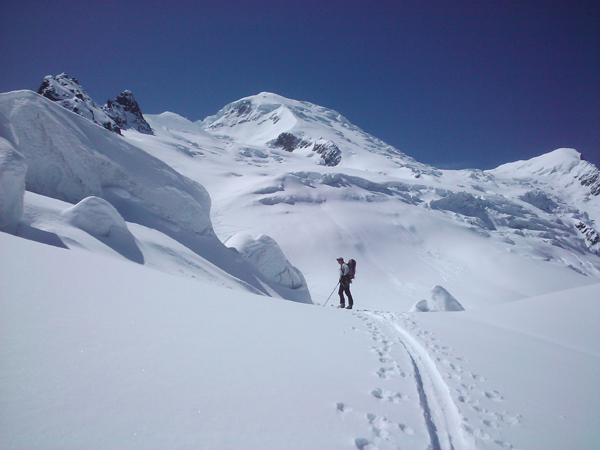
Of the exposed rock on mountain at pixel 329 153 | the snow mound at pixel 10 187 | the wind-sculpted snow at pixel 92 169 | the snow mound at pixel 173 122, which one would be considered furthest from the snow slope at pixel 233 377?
the snow mound at pixel 173 122

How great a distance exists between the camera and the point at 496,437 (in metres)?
2.62

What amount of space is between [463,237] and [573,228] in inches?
1950

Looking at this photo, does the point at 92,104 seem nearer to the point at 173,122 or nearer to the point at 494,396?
the point at 173,122

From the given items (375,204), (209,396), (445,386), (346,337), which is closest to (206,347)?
(209,396)

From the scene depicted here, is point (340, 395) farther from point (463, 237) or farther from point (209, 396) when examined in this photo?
point (463, 237)

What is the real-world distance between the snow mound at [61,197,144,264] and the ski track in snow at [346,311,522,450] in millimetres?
6836

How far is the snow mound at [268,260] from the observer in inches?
584

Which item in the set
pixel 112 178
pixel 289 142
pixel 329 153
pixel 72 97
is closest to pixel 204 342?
pixel 112 178

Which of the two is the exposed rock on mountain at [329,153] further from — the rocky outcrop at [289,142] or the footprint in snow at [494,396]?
the footprint in snow at [494,396]

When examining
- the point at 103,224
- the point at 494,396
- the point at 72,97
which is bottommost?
the point at 494,396

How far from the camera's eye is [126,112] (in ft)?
277

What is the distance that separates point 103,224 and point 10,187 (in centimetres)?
248

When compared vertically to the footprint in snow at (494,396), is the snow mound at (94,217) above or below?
above

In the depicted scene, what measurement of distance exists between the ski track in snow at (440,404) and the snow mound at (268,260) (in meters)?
10.2
